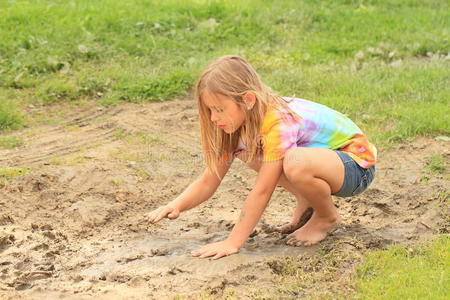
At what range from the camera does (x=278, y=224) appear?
193 inches

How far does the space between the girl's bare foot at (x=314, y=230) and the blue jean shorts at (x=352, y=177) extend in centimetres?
20

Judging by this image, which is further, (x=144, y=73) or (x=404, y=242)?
(x=144, y=73)

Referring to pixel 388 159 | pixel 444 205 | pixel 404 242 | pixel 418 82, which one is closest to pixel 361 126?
pixel 388 159

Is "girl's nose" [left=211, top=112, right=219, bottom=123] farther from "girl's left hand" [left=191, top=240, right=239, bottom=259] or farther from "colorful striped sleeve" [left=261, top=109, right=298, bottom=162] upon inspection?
"girl's left hand" [left=191, top=240, right=239, bottom=259]

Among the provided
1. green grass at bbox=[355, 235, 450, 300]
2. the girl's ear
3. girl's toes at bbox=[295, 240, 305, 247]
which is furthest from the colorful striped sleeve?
green grass at bbox=[355, 235, 450, 300]

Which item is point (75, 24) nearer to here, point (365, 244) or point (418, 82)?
point (418, 82)

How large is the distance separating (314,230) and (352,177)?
39cm

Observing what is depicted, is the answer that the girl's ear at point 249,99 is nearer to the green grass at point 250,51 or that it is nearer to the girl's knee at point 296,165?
the girl's knee at point 296,165

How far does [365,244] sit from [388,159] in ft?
5.27

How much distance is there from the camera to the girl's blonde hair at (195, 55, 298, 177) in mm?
3982

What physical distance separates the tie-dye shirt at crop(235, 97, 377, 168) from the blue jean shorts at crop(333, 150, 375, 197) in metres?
0.04

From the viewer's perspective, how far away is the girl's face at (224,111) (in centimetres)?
400

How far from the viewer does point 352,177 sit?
431 cm

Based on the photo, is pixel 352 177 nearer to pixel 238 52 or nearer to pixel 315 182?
pixel 315 182
